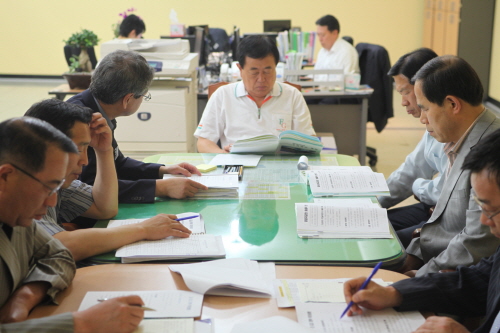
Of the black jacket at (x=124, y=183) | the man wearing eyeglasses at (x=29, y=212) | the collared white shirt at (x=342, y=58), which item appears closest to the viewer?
the man wearing eyeglasses at (x=29, y=212)

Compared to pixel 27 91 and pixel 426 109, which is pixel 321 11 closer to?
pixel 27 91

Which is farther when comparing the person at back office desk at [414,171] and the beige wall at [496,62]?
the beige wall at [496,62]

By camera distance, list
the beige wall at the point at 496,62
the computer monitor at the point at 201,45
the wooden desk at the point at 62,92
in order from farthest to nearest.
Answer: the beige wall at the point at 496,62, the computer monitor at the point at 201,45, the wooden desk at the point at 62,92

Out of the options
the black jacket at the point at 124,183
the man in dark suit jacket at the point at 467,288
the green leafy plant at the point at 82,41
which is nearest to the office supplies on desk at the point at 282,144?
the black jacket at the point at 124,183

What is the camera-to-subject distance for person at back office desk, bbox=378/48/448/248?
2.32m

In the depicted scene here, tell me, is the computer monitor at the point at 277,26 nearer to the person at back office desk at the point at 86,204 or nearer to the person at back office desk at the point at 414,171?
the person at back office desk at the point at 414,171

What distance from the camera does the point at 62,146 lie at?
3.84ft

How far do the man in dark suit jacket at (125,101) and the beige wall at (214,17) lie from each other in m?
6.97

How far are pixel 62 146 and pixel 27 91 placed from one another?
794 centimetres

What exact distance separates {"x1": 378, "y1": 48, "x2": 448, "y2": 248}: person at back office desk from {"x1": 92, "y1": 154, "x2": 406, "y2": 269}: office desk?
1.84 ft

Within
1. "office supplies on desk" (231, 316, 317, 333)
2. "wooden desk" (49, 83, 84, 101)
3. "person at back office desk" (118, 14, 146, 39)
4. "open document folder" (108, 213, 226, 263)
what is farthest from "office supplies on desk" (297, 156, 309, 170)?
"person at back office desk" (118, 14, 146, 39)

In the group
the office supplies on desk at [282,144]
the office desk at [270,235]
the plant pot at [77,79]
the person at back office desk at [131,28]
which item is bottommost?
the office desk at [270,235]

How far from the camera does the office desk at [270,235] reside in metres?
1.54

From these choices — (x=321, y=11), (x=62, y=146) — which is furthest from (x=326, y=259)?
(x=321, y=11)
